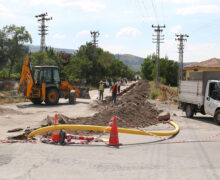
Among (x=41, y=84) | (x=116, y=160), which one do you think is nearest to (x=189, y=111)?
(x=116, y=160)

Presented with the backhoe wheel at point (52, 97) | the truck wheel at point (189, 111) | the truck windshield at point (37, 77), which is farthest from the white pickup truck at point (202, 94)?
the truck windshield at point (37, 77)

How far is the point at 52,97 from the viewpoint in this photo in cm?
2159

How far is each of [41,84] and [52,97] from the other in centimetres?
124

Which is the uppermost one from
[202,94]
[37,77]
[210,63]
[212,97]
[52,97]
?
[210,63]

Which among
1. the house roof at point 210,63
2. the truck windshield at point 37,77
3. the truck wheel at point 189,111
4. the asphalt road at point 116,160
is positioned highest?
the house roof at point 210,63

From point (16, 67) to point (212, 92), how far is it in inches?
1715

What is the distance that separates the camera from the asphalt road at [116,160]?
5895mm

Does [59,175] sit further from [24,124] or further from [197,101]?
[197,101]

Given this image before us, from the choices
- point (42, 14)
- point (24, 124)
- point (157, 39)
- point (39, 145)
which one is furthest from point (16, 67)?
point (39, 145)

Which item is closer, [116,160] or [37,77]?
[116,160]

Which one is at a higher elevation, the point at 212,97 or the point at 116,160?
the point at 212,97

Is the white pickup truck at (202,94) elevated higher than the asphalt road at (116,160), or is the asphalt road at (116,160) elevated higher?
the white pickup truck at (202,94)

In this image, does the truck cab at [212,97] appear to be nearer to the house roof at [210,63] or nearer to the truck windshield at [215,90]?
the truck windshield at [215,90]

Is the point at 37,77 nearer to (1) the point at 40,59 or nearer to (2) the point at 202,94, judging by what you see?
(2) the point at 202,94
